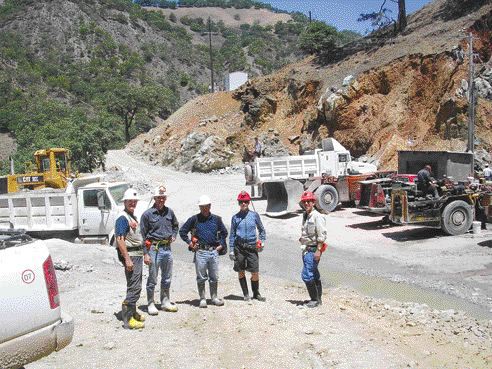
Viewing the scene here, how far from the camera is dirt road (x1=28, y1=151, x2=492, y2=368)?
582cm

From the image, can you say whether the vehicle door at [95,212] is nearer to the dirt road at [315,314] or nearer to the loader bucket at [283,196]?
the dirt road at [315,314]

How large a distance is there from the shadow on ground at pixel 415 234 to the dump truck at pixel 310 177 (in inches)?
168

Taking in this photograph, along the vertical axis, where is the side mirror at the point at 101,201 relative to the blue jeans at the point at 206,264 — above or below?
above

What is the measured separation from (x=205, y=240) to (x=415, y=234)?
9.25m

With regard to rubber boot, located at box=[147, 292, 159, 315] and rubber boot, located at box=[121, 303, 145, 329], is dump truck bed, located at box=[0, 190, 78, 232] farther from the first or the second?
rubber boot, located at box=[121, 303, 145, 329]

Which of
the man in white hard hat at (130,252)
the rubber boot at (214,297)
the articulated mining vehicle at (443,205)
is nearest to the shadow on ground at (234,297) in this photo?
the rubber boot at (214,297)

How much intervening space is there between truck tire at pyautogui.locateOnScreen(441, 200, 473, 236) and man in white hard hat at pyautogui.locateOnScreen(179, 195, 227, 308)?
8.59 m

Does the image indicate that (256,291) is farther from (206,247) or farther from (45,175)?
(45,175)

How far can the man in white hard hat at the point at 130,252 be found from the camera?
21.5 ft

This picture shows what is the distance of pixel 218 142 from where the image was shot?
131 ft

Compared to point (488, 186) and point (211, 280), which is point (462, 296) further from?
point (488, 186)

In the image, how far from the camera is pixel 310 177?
69.3 feet

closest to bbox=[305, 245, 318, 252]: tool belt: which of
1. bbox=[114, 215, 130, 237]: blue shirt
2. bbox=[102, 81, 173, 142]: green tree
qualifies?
bbox=[114, 215, 130, 237]: blue shirt

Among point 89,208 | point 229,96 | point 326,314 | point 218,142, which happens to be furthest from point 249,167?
point 229,96
